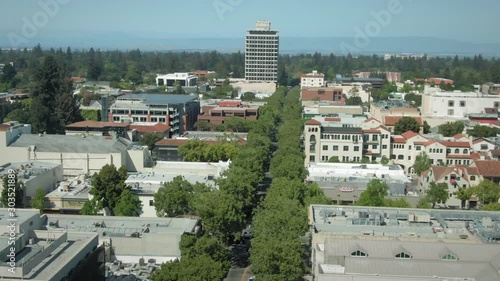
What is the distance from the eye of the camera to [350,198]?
19.6 metres

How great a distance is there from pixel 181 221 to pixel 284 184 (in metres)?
4.02

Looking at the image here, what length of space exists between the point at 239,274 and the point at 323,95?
109 ft

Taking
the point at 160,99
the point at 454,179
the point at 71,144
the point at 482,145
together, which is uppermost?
the point at 160,99

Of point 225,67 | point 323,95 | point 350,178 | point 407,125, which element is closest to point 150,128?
point 350,178

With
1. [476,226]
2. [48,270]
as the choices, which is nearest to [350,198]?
[476,226]

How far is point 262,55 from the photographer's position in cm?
6162

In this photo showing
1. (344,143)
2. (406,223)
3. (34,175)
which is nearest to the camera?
(406,223)

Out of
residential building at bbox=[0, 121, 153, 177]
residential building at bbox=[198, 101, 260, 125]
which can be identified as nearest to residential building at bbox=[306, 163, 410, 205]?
residential building at bbox=[0, 121, 153, 177]

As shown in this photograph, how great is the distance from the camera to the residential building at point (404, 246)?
10.3 meters

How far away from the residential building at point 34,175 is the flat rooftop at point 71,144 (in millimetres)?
1336

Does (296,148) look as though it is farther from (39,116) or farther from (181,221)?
(39,116)

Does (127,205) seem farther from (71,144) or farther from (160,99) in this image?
(160,99)

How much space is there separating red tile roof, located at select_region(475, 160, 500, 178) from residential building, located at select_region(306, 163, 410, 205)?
2.82m

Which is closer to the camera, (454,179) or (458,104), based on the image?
(454,179)
